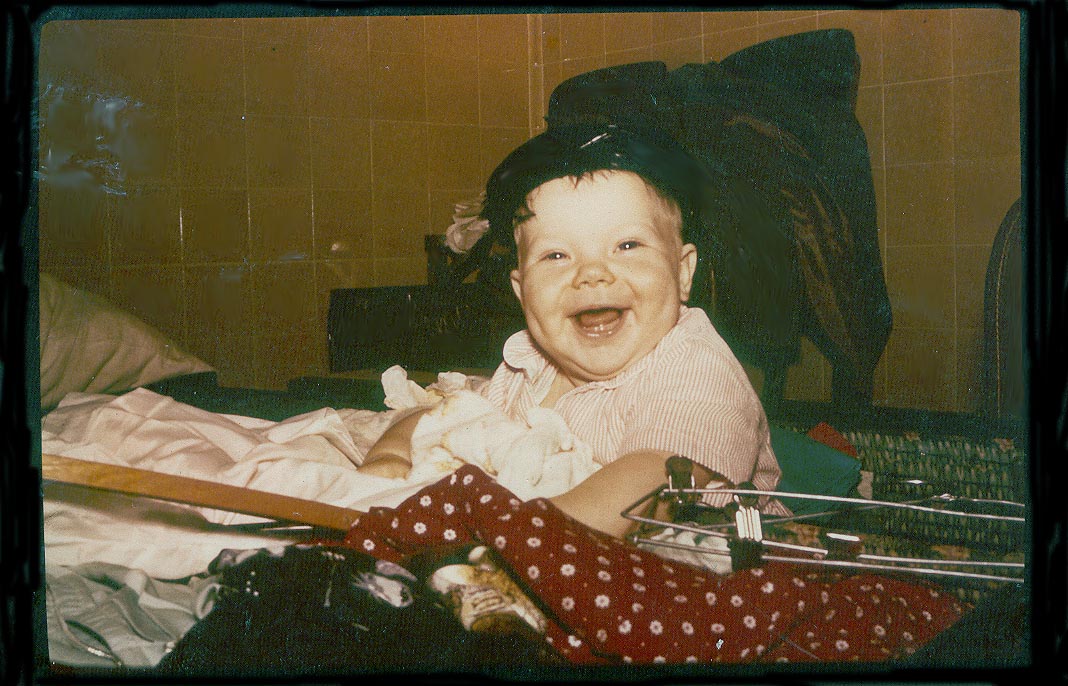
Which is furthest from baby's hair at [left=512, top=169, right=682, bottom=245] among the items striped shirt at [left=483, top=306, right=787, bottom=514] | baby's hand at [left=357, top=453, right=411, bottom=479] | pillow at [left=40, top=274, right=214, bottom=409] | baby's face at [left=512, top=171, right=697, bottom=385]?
pillow at [left=40, top=274, right=214, bottom=409]

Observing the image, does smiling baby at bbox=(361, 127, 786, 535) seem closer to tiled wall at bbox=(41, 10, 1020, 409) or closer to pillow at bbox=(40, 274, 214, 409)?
tiled wall at bbox=(41, 10, 1020, 409)

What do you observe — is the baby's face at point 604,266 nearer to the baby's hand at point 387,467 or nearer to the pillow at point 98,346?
the baby's hand at point 387,467

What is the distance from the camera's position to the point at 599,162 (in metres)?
1.15

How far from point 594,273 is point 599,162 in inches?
5.1

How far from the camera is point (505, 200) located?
1193 millimetres

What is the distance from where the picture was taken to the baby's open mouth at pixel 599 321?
1.15 m

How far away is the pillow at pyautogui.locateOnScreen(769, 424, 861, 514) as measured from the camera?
1.19m

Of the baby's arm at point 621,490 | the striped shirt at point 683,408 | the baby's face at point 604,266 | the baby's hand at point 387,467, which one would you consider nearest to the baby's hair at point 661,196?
the baby's face at point 604,266

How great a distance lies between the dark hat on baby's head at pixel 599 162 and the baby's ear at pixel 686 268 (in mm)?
20

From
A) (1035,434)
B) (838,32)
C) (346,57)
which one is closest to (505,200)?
(346,57)

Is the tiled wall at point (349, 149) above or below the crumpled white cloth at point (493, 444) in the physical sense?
above

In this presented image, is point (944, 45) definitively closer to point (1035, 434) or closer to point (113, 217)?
point (1035, 434)

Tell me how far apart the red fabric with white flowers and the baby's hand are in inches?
2.7

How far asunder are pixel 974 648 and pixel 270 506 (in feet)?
2.87
